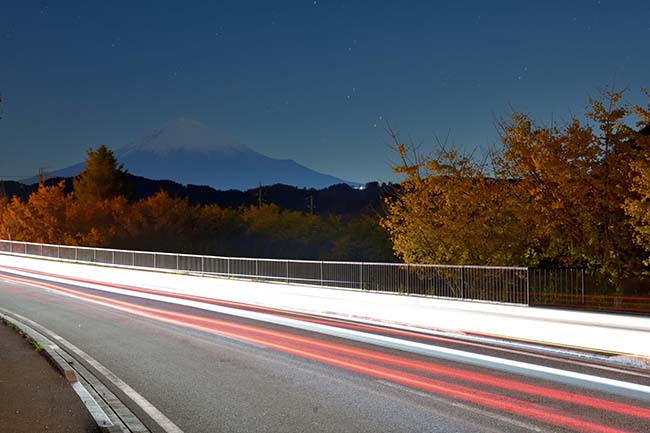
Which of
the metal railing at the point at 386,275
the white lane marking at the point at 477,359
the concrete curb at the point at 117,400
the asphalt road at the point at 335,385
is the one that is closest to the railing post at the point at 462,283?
the metal railing at the point at 386,275

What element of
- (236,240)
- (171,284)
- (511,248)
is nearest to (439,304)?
(511,248)

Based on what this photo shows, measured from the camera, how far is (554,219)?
26969mm

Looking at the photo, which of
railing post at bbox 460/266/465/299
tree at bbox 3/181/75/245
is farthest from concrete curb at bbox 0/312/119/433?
tree at bbox 3/181/75/245

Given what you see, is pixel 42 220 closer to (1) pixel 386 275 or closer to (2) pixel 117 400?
(1) pixel 386 275

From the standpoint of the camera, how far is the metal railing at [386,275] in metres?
17.2

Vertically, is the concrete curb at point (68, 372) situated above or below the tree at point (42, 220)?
below

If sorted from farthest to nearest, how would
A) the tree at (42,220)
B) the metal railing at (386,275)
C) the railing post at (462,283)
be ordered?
the tree at (42,220), the metal railing at (386,275), the railing post at (462,283)

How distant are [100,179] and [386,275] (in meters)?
119

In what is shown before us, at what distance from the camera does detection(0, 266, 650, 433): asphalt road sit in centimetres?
750

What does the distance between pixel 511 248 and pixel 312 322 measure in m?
12.5

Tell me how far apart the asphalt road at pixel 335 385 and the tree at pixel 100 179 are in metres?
117

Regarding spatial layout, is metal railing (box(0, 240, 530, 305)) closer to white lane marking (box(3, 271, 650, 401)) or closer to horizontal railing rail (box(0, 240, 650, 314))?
horizontal railing rail (box(0, 240, 650, 314))

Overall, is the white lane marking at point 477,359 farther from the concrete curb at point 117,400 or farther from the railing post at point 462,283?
the concrete curb at point 117,400

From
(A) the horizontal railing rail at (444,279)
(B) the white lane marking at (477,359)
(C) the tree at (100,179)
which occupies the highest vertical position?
(C) the tree at (100,179)
